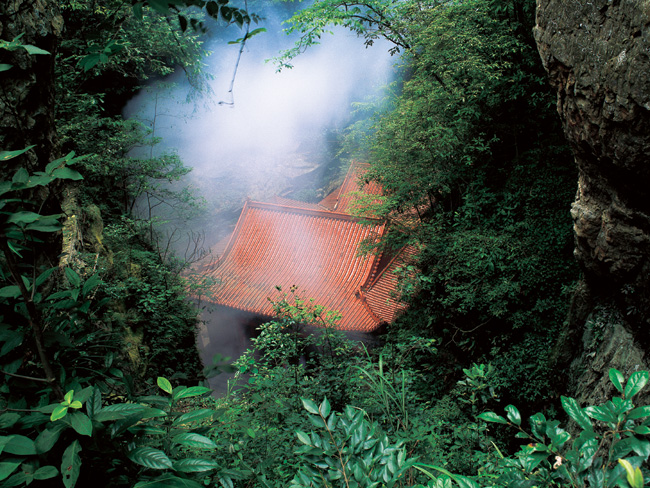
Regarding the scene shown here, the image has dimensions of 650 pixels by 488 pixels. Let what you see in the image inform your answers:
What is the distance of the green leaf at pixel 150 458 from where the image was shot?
2.99 feet

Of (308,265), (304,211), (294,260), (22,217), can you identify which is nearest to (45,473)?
(22,217)

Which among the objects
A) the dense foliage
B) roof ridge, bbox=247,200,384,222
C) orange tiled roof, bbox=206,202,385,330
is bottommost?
orange tiled roof, bbox=206,202,385,330

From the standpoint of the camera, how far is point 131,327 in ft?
17.4

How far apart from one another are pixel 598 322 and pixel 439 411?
1.82 m

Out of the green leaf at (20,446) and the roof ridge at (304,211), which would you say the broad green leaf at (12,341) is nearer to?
the green leaf at (20,446)

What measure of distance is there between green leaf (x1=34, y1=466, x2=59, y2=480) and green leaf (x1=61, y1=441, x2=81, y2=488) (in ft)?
0.06

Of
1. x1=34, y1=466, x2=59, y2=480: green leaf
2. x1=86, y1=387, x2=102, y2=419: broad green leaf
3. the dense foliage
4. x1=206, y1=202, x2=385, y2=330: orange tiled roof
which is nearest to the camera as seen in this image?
x1=34, y1=466, x2=59, y2=480: green leaf

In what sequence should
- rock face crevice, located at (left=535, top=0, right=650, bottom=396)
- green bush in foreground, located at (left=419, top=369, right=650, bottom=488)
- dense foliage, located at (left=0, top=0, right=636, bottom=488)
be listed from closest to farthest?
green bush in foreground, located at (left=419, top=369, right=650, bottom=488)
rock face crevice, located at (left=535, top=0, right=650, bottom=396)
dense foliage, located at (left=0, top=0, right=636, bottom=488)

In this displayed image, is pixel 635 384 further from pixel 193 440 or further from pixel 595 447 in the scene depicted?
pixel 193 440

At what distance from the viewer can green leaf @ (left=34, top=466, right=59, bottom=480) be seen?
0.83 metres

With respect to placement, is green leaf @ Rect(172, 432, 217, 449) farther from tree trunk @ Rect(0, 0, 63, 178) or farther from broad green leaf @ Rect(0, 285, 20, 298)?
tree trunk @ Rect(0, 0, 63, 178)

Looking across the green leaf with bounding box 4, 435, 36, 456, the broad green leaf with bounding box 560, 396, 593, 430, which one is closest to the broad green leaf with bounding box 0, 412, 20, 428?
the green leaf with bounding box 4, 435, 36, 456

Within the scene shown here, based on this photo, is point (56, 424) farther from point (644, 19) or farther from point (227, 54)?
point (227, 54)

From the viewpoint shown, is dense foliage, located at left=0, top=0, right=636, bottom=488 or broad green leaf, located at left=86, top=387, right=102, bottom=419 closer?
broad green leaf, located at left=86, top=387, right=102, bottom=419
